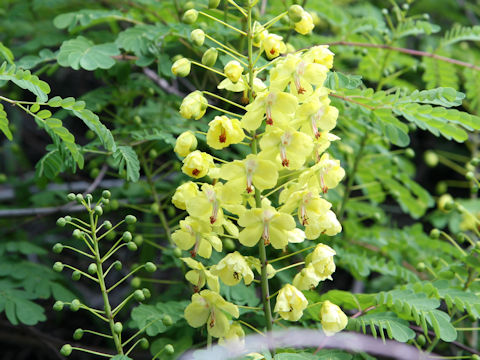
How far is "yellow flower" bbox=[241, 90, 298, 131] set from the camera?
63.8 inches

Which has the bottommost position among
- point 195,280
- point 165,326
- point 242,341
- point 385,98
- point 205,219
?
point 165,326

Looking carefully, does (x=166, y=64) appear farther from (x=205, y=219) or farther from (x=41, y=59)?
(x=205, y=219)

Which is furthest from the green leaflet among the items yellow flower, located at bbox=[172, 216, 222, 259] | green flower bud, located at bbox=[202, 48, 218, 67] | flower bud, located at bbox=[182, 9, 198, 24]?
yellow flower, located at bbox=[172, 216, 222, 259]

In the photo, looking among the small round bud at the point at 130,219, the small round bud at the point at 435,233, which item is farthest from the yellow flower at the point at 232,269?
the small round bud at the point at 435,233

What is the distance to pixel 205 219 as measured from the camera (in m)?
1.70

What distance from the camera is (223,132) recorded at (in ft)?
5.43

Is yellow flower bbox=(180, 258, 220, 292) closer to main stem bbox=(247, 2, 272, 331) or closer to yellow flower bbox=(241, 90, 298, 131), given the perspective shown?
main stem bbox=(247, 2, 272, 331)

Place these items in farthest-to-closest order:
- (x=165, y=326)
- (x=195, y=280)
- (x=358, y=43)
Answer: (x=358, y=43) < (x=165, y=326) < (x=195, y=280)

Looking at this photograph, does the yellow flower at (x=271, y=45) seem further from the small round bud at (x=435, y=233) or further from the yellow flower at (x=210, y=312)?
the small round bud at (x=435, y=233)

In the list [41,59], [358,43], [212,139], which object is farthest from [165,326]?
[358,43]

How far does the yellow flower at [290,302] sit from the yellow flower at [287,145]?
0.38 metres

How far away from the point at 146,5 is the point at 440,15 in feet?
8.44

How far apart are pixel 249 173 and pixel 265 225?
0.54 ft

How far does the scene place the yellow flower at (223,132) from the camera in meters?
1.64
